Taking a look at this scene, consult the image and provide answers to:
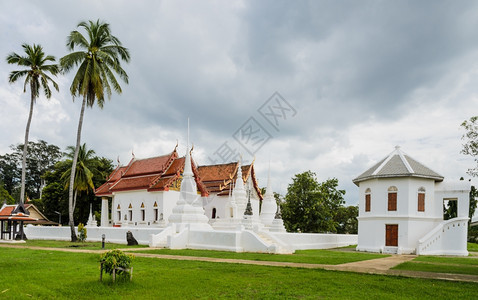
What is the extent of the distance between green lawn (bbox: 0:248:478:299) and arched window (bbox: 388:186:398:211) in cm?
1412

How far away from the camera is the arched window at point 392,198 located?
2517 centimetres

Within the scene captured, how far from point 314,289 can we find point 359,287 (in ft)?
3.93

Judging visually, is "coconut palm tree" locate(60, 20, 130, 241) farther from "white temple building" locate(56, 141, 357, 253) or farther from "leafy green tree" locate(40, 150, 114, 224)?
"leafy green tree" locate(40, 150, 114, 224)

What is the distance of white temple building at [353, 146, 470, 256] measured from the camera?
961 inches

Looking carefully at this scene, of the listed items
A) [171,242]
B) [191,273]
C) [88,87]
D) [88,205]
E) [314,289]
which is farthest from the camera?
[88,205]

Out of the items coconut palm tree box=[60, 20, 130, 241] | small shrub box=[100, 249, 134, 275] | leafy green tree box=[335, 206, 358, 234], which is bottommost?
leafy green tree box=[335, 206, 358, 234]

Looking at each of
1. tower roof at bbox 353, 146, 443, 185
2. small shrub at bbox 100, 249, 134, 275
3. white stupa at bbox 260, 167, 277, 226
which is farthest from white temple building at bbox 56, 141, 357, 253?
small shrub at bbox 100, 249, 134, 275

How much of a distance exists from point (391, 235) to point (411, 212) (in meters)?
1.80

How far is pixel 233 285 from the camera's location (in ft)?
33.6

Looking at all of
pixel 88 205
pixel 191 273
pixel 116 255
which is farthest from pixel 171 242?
pixel 88 205

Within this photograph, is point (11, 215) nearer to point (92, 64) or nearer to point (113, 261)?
point (92, 64)

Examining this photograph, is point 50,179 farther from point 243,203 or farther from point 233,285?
point 233,285

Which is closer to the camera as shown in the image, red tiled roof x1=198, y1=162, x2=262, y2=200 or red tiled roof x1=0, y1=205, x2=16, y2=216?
red tiled roof x1=0, y1=205, x2=16, y2=216

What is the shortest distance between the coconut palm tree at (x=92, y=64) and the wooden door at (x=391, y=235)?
19.2 metres
